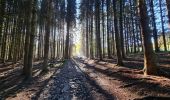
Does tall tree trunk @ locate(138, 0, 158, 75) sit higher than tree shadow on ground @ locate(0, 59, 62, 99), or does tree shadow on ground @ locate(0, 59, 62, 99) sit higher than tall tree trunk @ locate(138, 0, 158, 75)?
tall tree trunk @ locate(138, 0, 158, 75)

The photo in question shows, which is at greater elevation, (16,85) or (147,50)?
(147,50)

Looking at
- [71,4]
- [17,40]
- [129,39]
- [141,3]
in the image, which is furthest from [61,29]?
[141,3]

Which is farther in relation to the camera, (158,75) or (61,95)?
(158,75)

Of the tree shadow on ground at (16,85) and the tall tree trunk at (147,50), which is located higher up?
the tall tree trunk at (147,50)

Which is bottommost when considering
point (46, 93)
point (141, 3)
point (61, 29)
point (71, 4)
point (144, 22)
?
point (46, 93)

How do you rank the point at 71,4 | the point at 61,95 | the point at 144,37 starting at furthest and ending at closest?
1. the point at 71,4
2. the point at 144,37
3. the point at 61,95

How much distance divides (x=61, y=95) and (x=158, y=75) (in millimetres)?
5710

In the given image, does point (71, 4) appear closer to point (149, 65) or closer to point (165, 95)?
point (149, 65)

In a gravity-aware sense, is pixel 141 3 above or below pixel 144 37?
above

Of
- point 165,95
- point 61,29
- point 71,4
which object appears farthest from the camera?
point 61,29

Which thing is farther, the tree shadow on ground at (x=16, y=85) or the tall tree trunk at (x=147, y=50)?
the tall tree trunk at (x=147, y=50)

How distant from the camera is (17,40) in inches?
1401

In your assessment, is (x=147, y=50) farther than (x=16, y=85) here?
No

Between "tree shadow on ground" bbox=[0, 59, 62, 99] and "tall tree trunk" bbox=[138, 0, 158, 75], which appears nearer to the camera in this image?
"tree shadow on ground" bbox=[0, 59, 62, 99]
